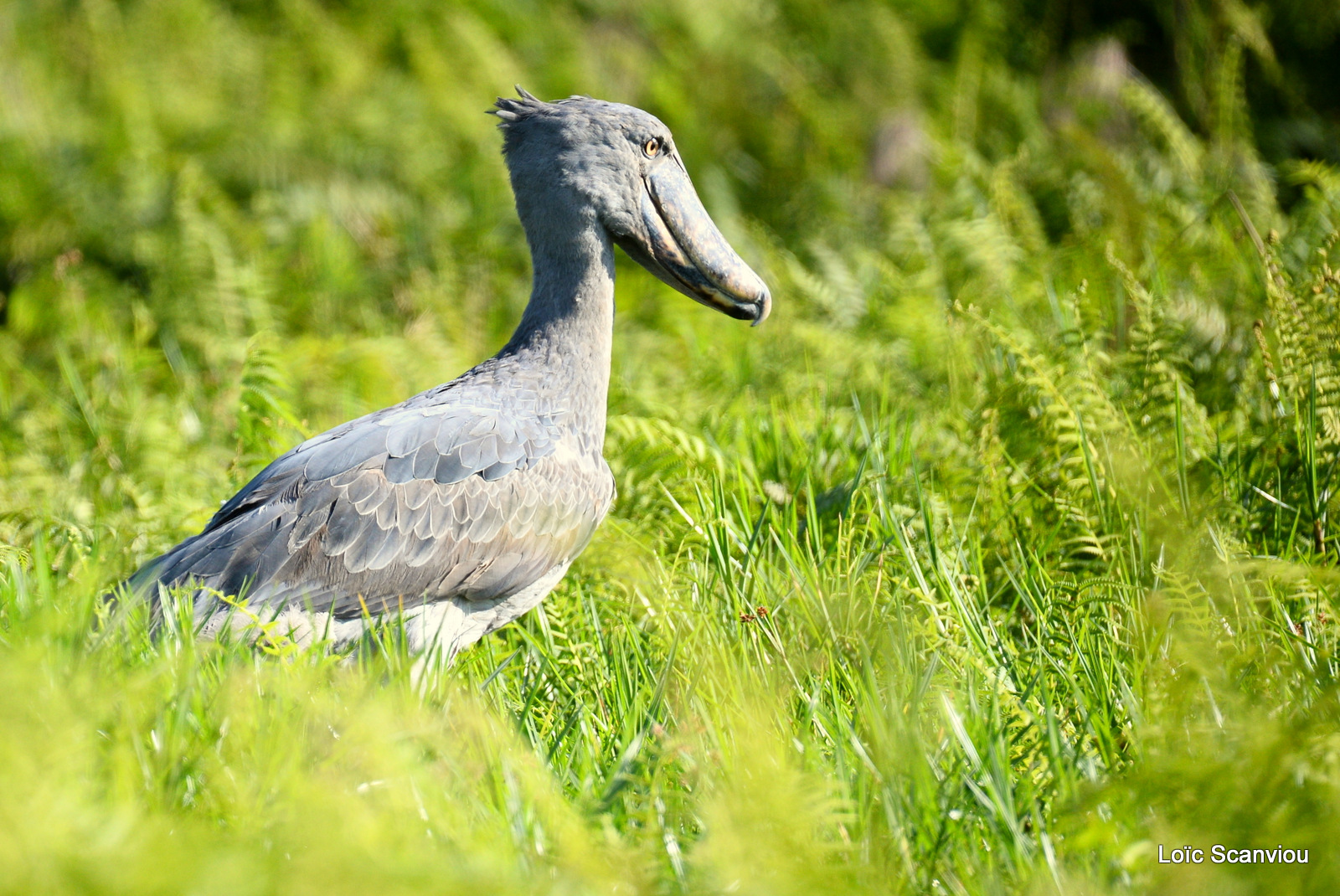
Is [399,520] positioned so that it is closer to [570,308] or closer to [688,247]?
[570,308]

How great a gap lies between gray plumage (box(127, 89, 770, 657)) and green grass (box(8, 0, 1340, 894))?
19cm

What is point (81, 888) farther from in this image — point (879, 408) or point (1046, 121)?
point (1046, 121)

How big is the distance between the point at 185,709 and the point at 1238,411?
313 centimetres

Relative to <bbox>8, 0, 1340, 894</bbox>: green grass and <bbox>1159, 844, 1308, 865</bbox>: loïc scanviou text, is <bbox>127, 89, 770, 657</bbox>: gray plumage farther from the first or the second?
<bbox>1159, 844, 1308, 865</bbox>: loïc scanviou text

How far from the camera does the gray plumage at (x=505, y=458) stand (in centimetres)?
260

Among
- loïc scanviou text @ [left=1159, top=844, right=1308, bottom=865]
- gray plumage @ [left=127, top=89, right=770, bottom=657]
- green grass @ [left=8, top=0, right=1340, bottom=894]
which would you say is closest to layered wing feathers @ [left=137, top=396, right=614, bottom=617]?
gray plumage @ [left=127, top=89, right=770, bottom=657]

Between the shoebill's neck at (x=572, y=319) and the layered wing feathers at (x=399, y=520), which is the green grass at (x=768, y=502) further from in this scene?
the shoebill's neck at (x=572, y=319)

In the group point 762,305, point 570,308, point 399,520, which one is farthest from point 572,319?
point 399,520

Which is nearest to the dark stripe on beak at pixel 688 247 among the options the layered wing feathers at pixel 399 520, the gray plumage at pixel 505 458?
the gray plumage at pixel 505 458

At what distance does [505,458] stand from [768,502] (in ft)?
2.27

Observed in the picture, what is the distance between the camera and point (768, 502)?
2.79 meters

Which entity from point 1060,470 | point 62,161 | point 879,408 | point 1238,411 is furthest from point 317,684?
point 62,161

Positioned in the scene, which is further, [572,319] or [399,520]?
[572,319]

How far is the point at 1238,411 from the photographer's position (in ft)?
11.2
